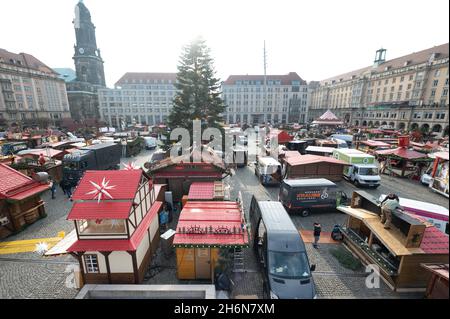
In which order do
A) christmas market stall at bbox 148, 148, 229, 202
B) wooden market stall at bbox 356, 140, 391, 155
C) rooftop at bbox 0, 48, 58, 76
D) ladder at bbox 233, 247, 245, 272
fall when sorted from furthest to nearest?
rooftop at bbox 0, 48, 58, 76, wooden market stall at bbox 356, 140, 391, 155, christmas market stall at bbox 148, 148, 229, 202, ladder at bbox 233, 247, 245, 272

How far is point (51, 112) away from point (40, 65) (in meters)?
15.7

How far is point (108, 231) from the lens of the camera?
28.7ft

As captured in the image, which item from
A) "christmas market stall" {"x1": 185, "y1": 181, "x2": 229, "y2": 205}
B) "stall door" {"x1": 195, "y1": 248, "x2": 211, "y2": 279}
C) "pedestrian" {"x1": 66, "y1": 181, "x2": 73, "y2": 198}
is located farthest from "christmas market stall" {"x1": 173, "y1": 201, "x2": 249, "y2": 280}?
"pedestrian" {"x1": 66, "y1": 181, "x2": 73, "y2": 198}

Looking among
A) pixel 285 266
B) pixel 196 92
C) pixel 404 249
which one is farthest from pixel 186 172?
pixel 196 92

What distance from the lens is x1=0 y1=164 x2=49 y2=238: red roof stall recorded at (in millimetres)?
12319

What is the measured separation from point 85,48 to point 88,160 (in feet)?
276

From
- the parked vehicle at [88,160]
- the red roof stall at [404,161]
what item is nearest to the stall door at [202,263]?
the parked vehicle at [88,160]

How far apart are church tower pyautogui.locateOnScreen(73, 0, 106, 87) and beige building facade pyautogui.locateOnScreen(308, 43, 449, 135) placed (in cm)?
10223

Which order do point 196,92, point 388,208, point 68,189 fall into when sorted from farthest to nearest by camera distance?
1. point 196,92
2. point 68,189
3. point 388,208

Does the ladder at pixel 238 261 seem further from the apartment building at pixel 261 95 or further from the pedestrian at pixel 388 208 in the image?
the apartment building at pixel 261 95

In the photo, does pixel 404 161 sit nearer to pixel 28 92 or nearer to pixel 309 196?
pixel 309 196

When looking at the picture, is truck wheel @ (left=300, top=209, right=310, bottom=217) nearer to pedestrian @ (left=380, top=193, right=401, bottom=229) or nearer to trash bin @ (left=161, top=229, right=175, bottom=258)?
pedestrian @ (left=380, top=193, right=401, bottom=229)

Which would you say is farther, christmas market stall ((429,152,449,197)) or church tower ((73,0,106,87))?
church tower ((73,0,106,87))

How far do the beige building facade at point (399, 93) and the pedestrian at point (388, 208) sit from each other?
4234cm
